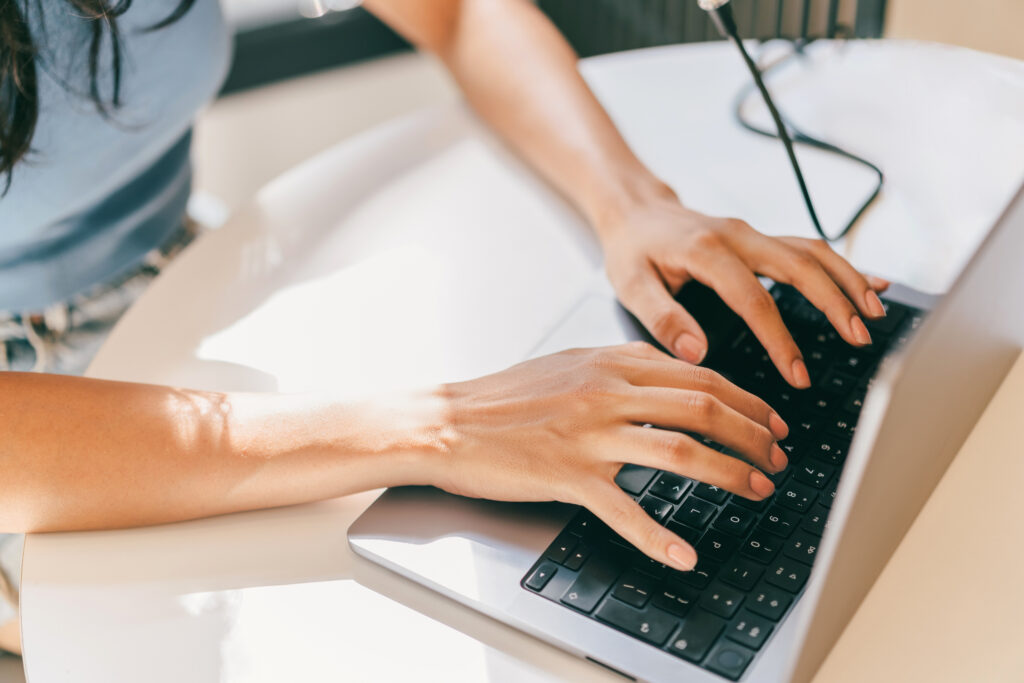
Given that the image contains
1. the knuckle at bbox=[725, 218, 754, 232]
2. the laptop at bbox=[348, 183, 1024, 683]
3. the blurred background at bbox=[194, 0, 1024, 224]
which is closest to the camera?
the laptop at bbox=[348, 183, 1024, 683]

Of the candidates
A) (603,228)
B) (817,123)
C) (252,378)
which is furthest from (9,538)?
(817,123)

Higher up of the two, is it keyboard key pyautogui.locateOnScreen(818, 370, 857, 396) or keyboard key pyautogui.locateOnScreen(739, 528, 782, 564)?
→ keyboard key pyautogui.locateOnScreen(818, 370, 857, 396)

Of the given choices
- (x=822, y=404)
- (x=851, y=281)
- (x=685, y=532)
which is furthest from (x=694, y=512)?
(x=851, y=281)

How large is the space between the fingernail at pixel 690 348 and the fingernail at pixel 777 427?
3.3 inches

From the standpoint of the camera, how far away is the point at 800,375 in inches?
23.8

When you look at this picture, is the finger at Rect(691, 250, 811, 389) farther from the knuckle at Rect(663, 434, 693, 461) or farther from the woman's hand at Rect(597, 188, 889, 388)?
the knuckle at Rect(663, 434, 693, 461)

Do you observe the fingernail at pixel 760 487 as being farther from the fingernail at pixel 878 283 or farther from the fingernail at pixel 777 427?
the fingernail at pixel 878 283

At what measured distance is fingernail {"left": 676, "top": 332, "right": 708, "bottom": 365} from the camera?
64cm

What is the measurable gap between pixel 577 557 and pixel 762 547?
99 millimetres

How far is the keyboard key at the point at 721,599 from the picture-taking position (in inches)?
18.7

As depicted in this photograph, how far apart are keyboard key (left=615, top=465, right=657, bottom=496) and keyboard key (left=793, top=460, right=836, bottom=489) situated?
0.08 meters

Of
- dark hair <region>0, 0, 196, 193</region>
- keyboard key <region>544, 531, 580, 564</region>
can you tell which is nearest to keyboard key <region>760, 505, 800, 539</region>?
keyboard key <region>544, 531, 580, 564</region>

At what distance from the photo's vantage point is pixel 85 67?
0.75 meters

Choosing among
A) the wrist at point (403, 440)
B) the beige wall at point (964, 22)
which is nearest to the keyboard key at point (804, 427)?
the wrist at point (403, 440)
